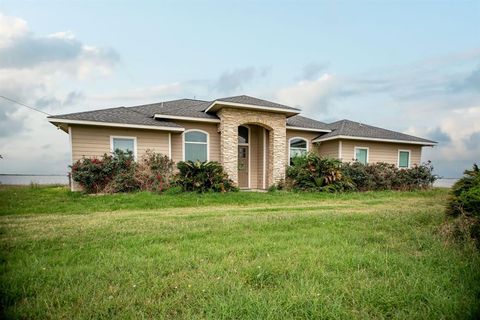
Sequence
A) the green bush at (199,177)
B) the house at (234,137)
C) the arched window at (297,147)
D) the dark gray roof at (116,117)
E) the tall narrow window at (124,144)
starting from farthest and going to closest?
the arched window at (297,147) < the tall narrow window at (124,144) < the house at (234,137) < the dark gray roof at (116,117) < the green bush at (199,177)

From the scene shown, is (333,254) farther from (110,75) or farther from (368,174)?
(368,174)

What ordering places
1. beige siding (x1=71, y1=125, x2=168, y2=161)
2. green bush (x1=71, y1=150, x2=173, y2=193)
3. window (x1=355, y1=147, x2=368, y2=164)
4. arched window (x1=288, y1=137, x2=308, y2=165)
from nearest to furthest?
green bush (x1=71, y1=150, x2=173, y2=193), beige siding (x1=71, y1=125, x2=168, y2=161), arched window (x1=288, y1=137, x2=308, y2=165), window (x1=355, y1=147, x2=368, y2=164)

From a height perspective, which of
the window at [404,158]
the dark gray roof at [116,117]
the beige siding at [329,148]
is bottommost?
the window at [404,158]

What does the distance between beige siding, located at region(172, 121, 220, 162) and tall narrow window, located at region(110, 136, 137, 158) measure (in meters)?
1.84

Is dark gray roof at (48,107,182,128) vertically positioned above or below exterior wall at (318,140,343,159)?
above

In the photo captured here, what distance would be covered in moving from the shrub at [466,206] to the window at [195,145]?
10.7 metres

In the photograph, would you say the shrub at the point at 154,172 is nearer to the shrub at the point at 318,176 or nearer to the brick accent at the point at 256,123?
the brick accent at the point at 256,123

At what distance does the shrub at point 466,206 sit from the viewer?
3.93 meters

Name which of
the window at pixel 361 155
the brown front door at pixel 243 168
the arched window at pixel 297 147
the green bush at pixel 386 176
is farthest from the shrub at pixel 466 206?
the window at pixel 361 155

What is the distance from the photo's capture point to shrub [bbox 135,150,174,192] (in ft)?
37.8

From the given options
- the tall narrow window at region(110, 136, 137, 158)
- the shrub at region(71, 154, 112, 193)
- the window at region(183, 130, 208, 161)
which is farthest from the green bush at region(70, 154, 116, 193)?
the window at region(183, 130, 208, 161)

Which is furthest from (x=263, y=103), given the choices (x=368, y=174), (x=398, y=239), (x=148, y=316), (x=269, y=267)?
(x=148, y=316)

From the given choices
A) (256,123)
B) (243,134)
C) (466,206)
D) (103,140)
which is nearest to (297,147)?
(243,134)

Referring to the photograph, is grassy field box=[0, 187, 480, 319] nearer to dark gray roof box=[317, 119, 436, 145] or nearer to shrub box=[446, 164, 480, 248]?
shrub box=[446, 164, 480, 248]
